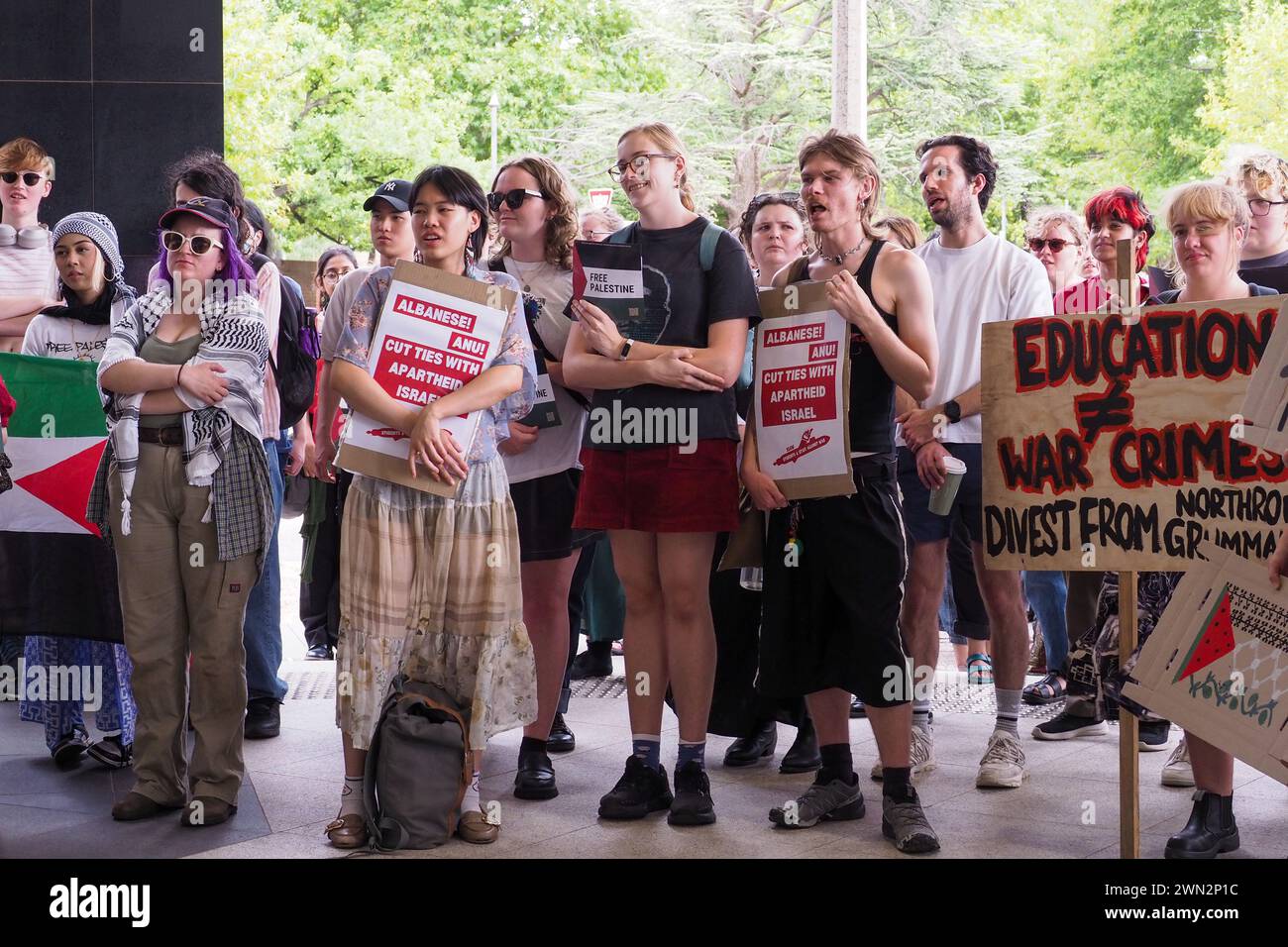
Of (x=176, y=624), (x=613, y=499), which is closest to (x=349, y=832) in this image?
(x=176, y=624)

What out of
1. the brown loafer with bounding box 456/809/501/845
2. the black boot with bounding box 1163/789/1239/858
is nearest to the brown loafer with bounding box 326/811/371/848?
the brown loafer with bounding box 456/809/501/845

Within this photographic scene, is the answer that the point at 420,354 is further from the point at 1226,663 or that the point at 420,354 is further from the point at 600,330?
the point at 1226,663

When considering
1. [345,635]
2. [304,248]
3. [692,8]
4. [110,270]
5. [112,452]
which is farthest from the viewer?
[304,248]

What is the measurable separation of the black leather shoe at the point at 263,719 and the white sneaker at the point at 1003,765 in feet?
9.01

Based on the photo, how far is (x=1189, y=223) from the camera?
453 cm

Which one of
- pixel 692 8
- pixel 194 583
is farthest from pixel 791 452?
pixel 692 8

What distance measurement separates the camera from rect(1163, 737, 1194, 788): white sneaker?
4.98 metres

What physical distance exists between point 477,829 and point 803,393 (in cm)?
164

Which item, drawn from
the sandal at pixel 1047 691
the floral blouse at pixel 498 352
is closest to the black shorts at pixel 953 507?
the floral blouse at pixel 498 352

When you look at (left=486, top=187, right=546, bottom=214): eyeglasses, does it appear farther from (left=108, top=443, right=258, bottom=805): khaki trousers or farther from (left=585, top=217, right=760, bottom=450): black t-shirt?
(left=108, top=443, right=258, bottom=805): khaki trousers

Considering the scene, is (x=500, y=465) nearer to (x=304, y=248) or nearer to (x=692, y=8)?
(x=692, y=8)

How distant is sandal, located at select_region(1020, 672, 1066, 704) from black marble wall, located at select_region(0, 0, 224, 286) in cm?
436
